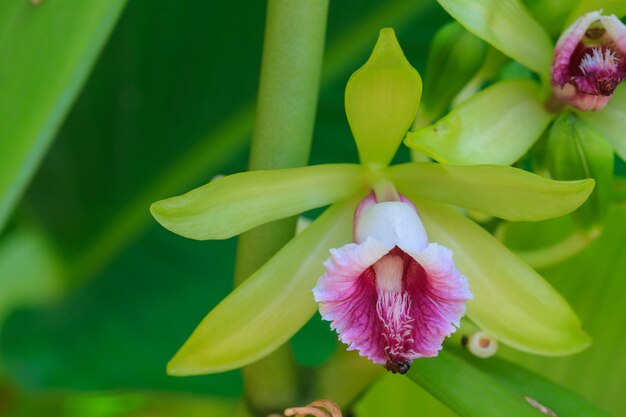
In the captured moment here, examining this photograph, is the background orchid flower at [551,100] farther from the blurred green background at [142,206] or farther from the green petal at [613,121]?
the blurred green background at [142,206]

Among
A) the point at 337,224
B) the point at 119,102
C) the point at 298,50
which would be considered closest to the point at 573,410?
the point at 337,224

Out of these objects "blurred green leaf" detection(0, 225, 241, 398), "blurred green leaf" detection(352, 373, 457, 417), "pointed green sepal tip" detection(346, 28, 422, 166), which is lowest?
"blurred green leaf" detection(0, 225, 241, 398)

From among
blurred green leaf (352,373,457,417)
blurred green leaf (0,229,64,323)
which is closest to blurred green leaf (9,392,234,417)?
blurred green leaf (352,373,457,417)

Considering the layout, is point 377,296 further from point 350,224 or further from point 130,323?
point 130,323

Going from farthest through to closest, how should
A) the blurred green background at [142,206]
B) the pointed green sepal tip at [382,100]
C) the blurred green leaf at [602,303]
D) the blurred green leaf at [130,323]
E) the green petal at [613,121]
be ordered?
the blurred green leaf at [130,323], the blurred green background at [142,206], the blurred green leaf at [602,303], the green petal at [613,121], the pointed green sepal tip at [382,100]

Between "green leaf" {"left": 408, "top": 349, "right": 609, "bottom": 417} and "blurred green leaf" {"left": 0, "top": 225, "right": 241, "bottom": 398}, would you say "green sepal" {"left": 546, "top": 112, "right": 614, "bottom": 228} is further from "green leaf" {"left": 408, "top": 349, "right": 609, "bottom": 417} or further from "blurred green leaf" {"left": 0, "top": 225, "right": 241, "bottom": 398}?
"blurred green leaf" {"left": 0, "top": 225, "right": 241, "bottom": 398}

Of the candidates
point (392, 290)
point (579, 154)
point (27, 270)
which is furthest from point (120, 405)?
point (579, 154)

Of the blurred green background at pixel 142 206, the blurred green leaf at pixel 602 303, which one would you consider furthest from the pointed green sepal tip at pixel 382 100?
the blurred green background at pixel 142 206
